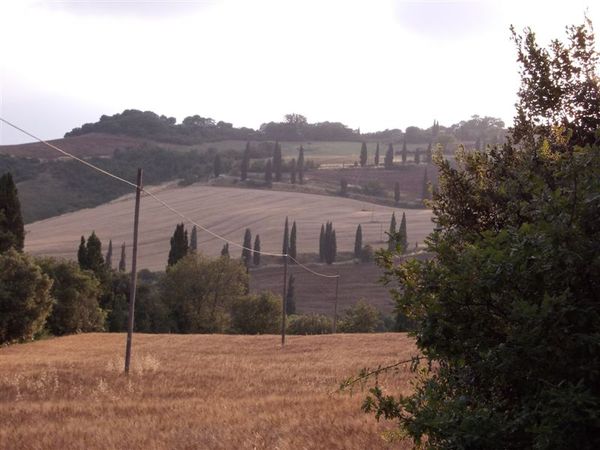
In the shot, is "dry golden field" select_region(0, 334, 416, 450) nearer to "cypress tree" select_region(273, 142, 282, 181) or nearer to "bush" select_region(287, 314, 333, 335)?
"bush" select_region(287, 314, 333, 335)

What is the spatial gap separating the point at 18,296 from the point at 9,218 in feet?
44.4

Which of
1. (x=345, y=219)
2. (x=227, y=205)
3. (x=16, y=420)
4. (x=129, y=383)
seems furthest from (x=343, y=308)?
(x=16, y=420)

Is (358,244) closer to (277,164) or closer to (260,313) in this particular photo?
(260,313)

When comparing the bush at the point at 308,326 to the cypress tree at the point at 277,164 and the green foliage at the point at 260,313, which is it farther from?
the cypress tree at the point at 277,164

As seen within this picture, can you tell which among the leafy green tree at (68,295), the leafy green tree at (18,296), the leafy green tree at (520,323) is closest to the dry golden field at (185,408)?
the leafy green tree at (520,323)

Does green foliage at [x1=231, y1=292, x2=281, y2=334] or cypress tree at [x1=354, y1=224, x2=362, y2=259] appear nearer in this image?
green foliage at [x1=231, y1=292, x2=281, y2=334]

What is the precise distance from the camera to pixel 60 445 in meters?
12.2

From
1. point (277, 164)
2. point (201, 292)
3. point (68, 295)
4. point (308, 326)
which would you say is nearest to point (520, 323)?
point (68, 295)

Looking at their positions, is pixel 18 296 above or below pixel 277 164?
below

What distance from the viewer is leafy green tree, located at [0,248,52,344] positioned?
182ft

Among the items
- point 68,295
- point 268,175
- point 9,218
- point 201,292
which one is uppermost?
point 268,175

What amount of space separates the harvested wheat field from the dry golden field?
10836 cm

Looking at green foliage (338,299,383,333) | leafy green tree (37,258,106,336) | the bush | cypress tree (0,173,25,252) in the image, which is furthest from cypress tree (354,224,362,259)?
cypress tree (0,173,25,252)

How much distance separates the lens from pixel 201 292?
286 ft
